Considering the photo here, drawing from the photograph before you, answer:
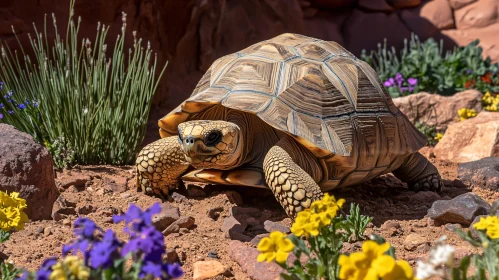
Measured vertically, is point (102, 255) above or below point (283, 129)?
above

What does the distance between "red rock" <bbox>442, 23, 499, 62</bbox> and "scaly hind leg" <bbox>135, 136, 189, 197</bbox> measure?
8.53m

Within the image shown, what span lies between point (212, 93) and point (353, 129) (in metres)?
0.88

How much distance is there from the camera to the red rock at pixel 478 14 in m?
11.9

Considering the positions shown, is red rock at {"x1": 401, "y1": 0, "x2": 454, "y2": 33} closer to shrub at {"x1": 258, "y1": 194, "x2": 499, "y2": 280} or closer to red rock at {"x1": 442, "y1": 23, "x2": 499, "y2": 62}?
red rock at {"x1": 442, "y1": 23, "x2": 499, "y2": 62}

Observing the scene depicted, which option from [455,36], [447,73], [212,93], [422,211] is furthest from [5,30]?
[455,36]

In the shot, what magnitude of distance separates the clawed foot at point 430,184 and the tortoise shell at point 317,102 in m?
0.32

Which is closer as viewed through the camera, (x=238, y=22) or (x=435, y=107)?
(x=435, y=107)

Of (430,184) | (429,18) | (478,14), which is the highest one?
(478,14)

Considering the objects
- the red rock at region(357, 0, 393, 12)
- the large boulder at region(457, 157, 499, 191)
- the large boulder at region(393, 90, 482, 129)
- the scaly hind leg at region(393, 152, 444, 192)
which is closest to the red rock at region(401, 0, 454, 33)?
the red rock at region(357, 0, 393, 12)

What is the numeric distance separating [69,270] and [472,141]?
4714 mm

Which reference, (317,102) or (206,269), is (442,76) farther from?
(206,269)

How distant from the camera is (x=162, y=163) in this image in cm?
384

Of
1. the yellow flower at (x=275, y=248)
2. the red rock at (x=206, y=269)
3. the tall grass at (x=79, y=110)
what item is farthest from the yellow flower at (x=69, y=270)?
the tall grass at (x=79, y=110)

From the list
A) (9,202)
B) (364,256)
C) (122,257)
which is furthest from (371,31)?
(122,257)
